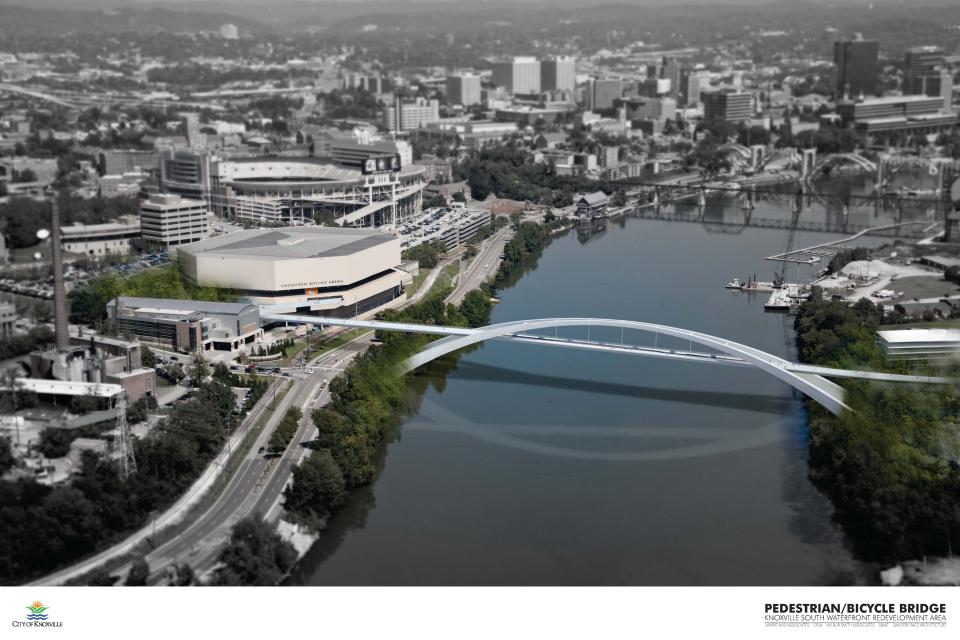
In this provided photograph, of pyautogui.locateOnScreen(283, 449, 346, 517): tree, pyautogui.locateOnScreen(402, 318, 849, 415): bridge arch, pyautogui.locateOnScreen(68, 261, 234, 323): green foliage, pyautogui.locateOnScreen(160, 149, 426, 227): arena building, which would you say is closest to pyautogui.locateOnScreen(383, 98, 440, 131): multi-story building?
pyautogui.locateOnScreen(160, 149, 426, 227): arena building

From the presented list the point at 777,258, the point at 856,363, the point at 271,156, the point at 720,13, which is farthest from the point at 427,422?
the point at 720,13

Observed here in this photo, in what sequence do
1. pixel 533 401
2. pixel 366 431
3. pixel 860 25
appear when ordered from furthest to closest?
pixel 860 25 < pixel 533 401 < pixel 366 431

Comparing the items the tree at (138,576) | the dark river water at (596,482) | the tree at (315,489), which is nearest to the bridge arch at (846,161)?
the dark river water at (596,482)

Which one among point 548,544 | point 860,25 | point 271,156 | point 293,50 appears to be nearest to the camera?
point 548,544

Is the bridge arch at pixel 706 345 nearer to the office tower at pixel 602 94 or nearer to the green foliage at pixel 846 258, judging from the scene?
the green foliage at pixel 846 258

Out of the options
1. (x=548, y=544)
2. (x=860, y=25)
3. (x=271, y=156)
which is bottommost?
(x=548, y=544)

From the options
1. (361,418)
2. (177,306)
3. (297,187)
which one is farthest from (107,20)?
(361,418)
